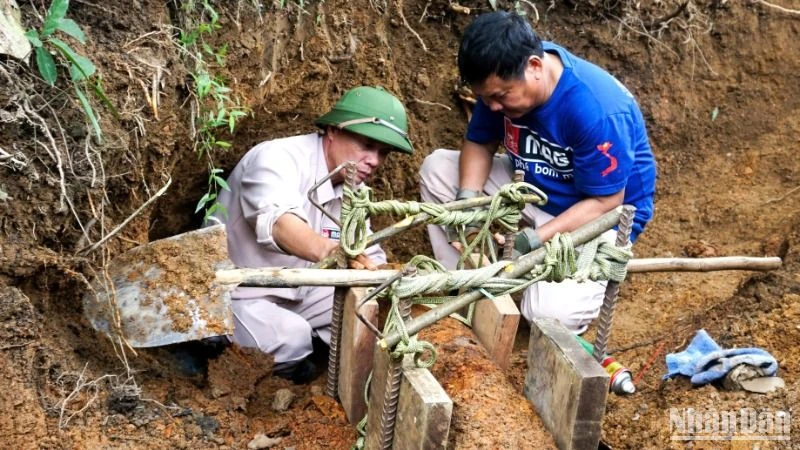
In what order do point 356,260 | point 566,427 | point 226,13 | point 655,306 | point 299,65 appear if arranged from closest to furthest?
point 566,427, point 356,260, point 226,13, point 299,65, point 655,306

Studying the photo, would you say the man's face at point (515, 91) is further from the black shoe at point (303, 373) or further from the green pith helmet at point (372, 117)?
the black shoe at point (303, 373)

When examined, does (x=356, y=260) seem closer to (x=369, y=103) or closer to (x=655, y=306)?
(x=369, y=103)

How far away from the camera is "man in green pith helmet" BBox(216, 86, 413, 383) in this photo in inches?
139

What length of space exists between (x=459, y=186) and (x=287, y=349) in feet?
4.08

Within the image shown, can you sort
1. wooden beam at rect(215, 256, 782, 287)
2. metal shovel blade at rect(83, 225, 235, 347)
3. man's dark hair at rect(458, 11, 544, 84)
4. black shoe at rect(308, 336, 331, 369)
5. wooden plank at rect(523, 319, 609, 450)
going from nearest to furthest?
wooden plank at rect(523, 319, 609, 450) < wooden beam at rect(215, 256, 782, 287) < metal shovel blade at rect(83, 225, 235, 347) < man's dark hair at rect(458, 11, 544, 84) < black shoe at rect(308, 336, 331, 369)

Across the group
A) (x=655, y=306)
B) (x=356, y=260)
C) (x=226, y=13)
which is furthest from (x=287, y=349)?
(x=655, y=306)

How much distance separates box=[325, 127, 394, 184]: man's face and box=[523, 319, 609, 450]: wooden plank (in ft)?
4.30

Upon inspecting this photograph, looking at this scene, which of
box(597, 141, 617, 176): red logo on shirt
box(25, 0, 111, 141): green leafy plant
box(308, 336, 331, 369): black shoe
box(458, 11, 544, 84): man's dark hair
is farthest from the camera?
box(308, 336, 331, 369): black shoe

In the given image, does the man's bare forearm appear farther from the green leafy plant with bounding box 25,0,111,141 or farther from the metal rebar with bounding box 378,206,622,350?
the green leafy plant with bounding box 25,0,111,141

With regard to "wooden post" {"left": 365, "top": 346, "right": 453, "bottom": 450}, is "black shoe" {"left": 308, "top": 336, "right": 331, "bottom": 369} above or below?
below

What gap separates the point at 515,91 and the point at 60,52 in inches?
72.1

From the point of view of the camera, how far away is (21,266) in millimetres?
2529

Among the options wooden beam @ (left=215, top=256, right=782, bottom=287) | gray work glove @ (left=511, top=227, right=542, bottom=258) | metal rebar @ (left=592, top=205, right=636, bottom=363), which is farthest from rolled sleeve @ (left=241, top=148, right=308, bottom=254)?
metal rebar @ (left=592, top=205, right=636, bottom=363)

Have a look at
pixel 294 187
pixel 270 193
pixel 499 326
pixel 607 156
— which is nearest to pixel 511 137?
pixel 607 156
